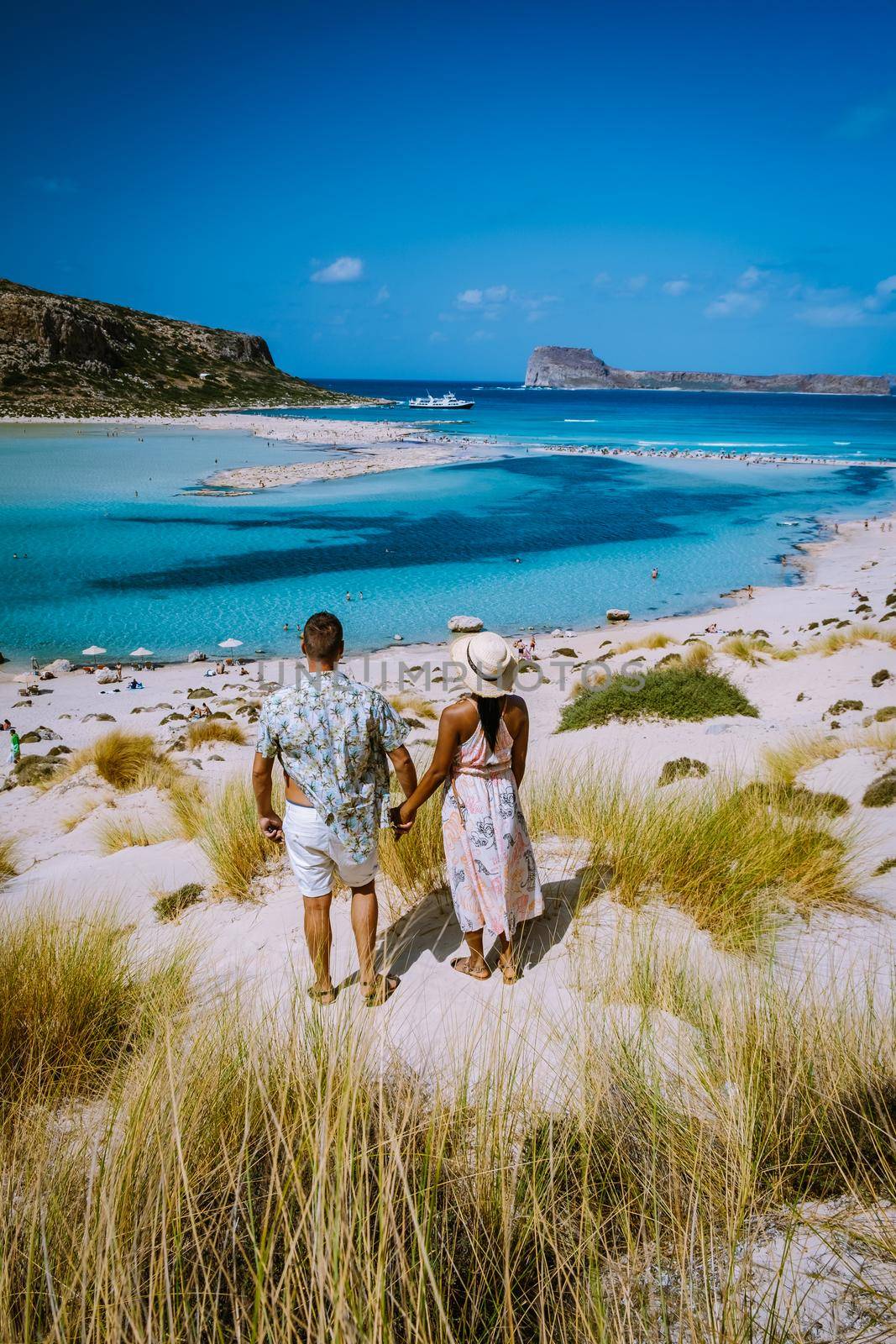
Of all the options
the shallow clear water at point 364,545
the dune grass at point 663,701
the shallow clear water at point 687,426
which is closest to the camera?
the dune grass at point 663,701

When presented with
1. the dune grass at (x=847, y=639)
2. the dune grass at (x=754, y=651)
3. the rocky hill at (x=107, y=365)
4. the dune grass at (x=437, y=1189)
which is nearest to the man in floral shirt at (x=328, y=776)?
the dune grass at (x=437, y=1189)

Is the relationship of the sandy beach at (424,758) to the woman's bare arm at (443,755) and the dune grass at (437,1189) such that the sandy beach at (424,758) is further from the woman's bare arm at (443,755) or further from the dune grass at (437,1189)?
the woman's bare arm at (443,755)

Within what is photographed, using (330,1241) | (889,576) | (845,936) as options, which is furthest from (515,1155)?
(889,576)

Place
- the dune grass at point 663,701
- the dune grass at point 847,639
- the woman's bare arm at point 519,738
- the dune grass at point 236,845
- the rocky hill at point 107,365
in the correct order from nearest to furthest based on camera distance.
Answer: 1. the woman's bare arm at point 519,738
2. the dune grass at point 236,845
3. the dune grass at point 663,701
4. the dune grass at point 847,639
5. the rocky hill at point 107,365

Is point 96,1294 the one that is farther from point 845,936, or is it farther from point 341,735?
point 845,936

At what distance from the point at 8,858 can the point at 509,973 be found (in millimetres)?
5327

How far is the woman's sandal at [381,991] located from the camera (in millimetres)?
3033

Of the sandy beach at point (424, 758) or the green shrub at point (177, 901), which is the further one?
the green shrub at point (177, 901)

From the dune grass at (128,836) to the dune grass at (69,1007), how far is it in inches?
119

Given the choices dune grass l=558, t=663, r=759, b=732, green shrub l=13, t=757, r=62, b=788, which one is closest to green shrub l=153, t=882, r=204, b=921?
green shrub l=13, t=757, r=62, b=788

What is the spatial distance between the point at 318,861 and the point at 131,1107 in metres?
1.30

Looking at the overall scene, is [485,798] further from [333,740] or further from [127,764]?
[127,764]

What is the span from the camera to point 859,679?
413 inches

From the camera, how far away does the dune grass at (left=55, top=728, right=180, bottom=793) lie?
334 inches
